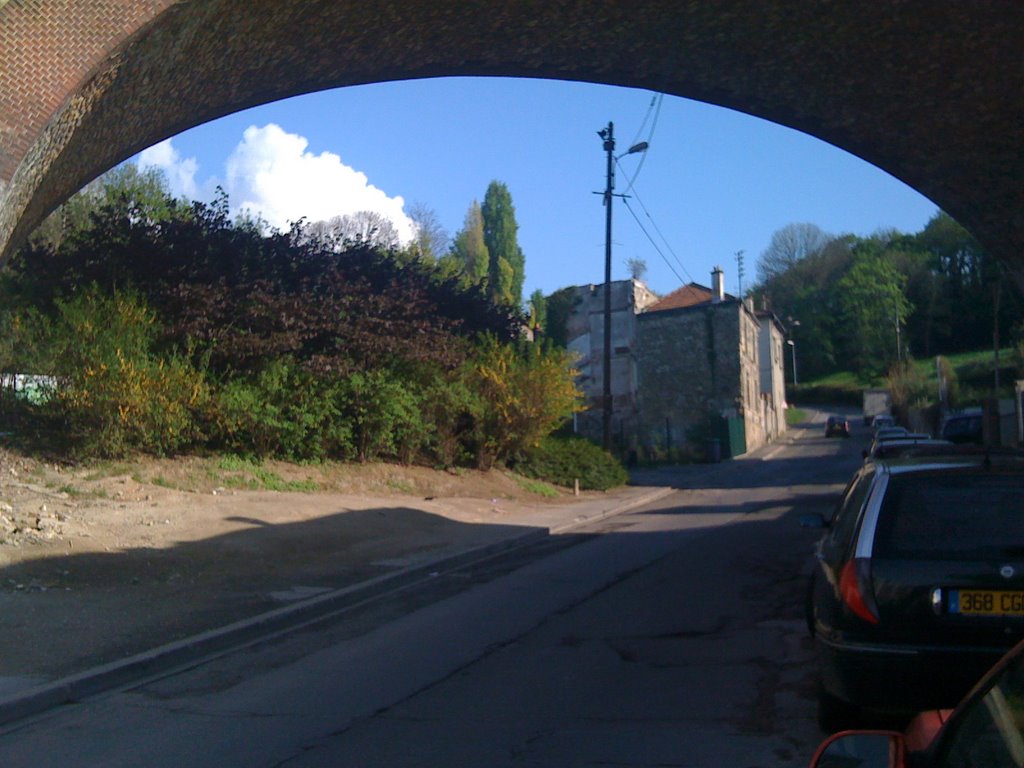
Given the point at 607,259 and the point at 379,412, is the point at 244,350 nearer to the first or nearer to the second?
the point at 379,412

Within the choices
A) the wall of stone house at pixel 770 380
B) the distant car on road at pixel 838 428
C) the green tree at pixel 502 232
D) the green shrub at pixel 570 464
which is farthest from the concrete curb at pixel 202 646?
the green tree at pixel 502 232

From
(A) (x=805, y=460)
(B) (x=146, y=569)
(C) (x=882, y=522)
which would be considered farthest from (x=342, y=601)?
(A) (x=805, y=460)

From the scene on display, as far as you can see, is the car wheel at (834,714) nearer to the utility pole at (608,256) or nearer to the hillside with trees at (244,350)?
the hillside with trees at (244,350)

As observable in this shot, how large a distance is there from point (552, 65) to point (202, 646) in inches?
301

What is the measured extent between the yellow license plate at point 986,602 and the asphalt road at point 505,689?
1176 mm

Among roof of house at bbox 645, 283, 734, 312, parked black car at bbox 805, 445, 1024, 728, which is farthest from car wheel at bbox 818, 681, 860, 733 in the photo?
roof of house at bbox 645, 283, 734, 312

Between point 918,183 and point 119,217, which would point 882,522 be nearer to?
point 918,183

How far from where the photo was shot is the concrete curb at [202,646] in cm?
694

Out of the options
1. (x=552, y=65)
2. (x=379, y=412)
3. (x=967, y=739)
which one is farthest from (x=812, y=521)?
(x=379, y=412)

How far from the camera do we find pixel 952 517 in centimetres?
553

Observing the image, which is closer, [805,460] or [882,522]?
[882,522]

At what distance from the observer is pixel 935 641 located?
17.0 ft

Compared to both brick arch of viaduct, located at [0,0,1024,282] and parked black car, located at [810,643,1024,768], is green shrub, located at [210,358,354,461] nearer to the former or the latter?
brick arch of viaduct, located at [0,0,1024,282]

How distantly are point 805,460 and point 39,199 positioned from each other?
38.7m
